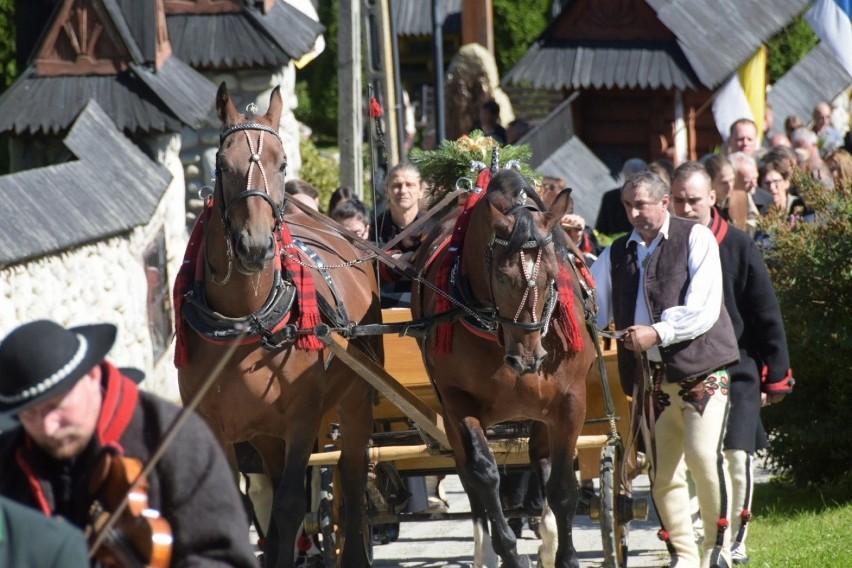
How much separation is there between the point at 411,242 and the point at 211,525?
4.94 metres

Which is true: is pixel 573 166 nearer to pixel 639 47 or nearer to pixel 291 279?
pixel 639 47

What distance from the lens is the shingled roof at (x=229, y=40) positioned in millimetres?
14398

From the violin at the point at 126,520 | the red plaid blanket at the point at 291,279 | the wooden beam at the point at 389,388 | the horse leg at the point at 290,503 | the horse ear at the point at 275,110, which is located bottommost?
the horse leg at the point at 290,503

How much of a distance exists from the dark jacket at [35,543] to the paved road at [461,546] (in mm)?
5290

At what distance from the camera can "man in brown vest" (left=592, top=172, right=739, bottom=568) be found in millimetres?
7086

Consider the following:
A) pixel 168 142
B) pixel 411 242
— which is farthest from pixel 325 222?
pixel 168 142

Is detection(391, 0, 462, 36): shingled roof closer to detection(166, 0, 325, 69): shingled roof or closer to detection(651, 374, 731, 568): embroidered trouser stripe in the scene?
detection(166, 0, 325, 69): shingled roof

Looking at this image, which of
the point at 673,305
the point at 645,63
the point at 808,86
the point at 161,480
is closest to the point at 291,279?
the point at 673,305

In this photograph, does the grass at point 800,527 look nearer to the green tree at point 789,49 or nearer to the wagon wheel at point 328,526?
the wagon wheel at point 328,526

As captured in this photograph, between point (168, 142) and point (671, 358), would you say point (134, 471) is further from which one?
point (168, 142)

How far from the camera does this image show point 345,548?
7629 mm

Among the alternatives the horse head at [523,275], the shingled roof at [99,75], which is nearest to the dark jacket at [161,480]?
the horse head at [523,275]

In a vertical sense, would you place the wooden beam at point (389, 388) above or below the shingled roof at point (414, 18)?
below

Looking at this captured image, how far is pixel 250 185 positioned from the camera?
6320 millimetres
